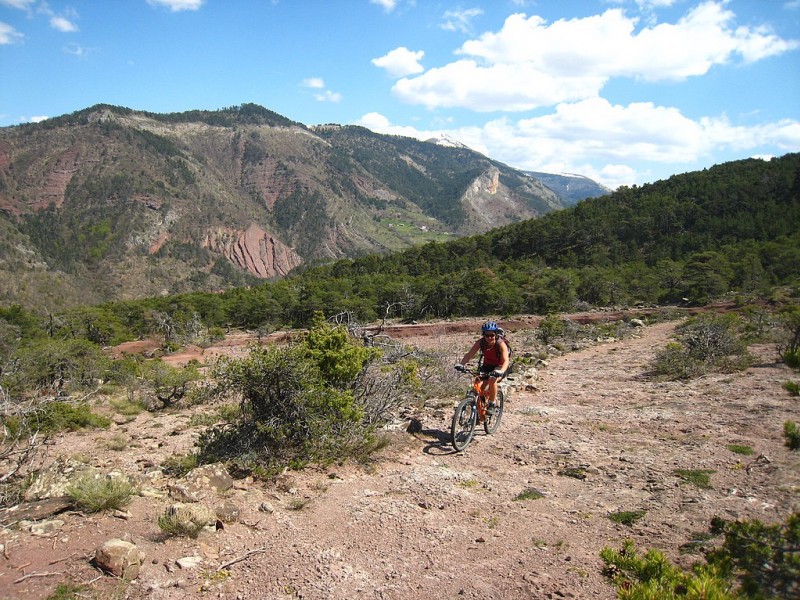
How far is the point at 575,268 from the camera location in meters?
49.7

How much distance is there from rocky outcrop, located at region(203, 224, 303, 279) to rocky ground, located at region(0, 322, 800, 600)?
148m

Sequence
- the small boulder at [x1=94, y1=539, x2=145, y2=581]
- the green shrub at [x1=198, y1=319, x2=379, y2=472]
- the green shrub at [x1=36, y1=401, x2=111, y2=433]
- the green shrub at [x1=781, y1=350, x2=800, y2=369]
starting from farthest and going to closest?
1. the green shrub at [x1=36, y1=401, x2=111, y2=433]
2. the green shrub at [x1=198, y1=319, x2=379, y2=472]
3. the green shrub at [x1=781, y1=350, x2=800, y2=369]
4. the small boulder at [x1=94, y1=539, x2=145, y2=581]

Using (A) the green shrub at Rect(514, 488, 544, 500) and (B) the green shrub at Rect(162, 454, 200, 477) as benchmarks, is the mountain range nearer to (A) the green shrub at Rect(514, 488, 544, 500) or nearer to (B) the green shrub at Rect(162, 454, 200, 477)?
(B) the green shrub at Rect(162, 454, 200, 477)

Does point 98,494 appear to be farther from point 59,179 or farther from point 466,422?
point 59,179

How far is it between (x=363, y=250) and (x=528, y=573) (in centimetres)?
16276

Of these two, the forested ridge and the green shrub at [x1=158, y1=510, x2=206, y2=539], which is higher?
the forested ridge

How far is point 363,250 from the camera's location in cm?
16462

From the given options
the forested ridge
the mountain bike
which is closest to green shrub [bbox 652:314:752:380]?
the mountain bike

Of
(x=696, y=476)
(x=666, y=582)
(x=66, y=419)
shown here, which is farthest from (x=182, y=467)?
(x=66, y=419)

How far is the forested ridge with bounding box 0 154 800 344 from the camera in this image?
125ft

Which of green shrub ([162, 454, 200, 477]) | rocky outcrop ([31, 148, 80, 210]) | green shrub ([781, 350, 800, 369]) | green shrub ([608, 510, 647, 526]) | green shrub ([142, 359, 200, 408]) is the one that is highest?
rocky outcrop ([31, 148, 80, 210])

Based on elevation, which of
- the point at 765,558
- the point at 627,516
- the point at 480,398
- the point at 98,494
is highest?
the point at 765,558

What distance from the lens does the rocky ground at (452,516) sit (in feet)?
11.7

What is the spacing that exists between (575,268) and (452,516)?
4889 centimetres
